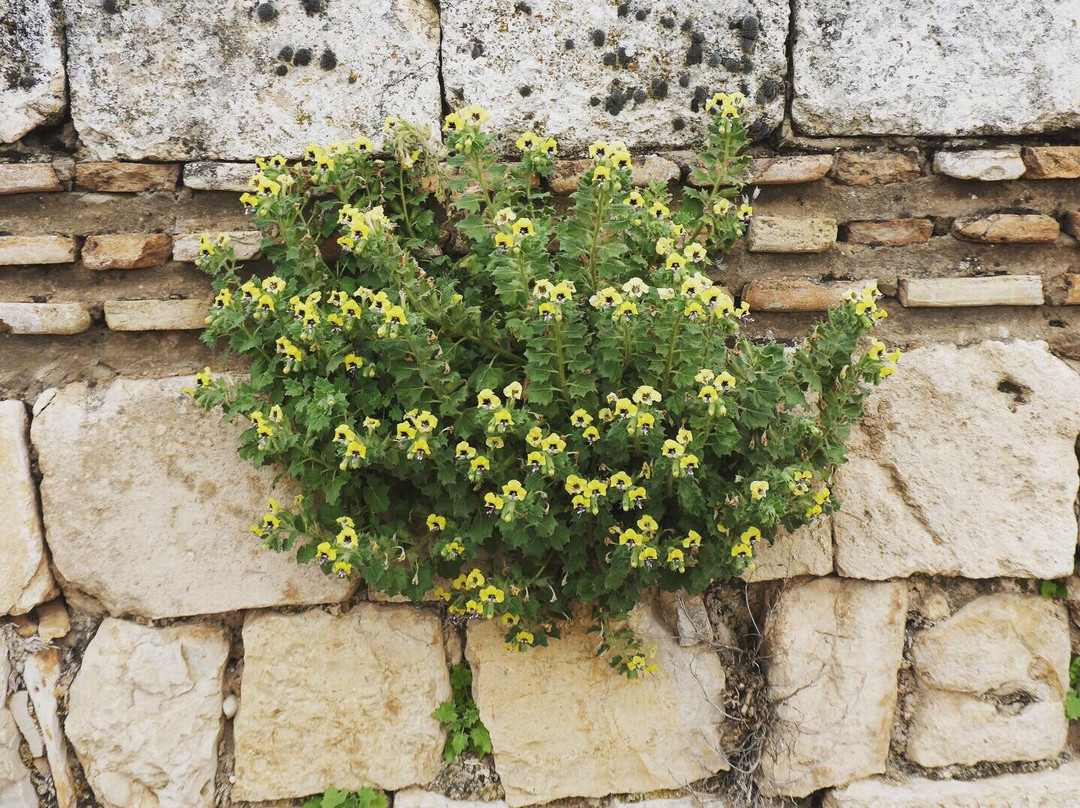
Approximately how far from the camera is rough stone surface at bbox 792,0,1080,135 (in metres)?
2.33

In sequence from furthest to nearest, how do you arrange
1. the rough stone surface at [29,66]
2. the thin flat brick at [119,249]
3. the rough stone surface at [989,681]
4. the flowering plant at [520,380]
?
the rough stone surface at [989,681] < the thin flat brick at [119,249] < the rough stone surface at [29,66] < the flowering plant at [520,380]

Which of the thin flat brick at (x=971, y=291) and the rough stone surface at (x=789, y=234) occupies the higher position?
the rough stone surface at (x=789, y=234)

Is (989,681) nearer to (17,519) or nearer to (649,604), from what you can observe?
(649,604)

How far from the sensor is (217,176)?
2291mm

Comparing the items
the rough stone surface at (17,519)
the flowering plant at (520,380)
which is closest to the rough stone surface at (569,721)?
the flowering plant at (520,380)

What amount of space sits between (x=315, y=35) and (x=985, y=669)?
102 inches

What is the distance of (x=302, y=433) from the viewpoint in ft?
6.93

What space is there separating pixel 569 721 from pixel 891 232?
5.48 ft

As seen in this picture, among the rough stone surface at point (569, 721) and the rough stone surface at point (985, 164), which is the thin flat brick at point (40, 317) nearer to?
the rough stone surface at point (569, 721)

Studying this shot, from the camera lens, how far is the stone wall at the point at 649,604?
7.51 feet

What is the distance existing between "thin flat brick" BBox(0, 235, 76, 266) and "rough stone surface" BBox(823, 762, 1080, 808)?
263 cm

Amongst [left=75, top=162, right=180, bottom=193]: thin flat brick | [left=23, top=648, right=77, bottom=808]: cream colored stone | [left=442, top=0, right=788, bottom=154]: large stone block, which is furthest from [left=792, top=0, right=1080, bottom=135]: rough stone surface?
[left=23, top=648, right=77, bottom=808]: cream colored stone

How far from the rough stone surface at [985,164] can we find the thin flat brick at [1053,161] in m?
0.04

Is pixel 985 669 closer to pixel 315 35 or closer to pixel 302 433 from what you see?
pixel 302 433
